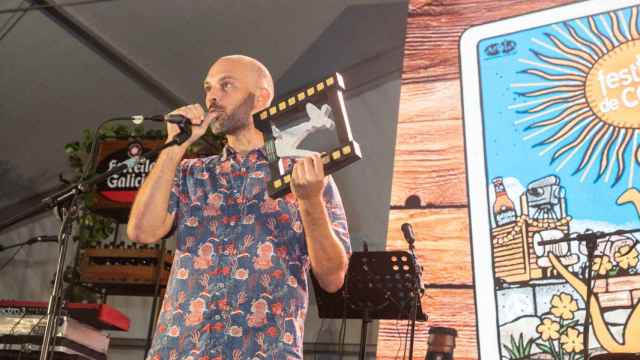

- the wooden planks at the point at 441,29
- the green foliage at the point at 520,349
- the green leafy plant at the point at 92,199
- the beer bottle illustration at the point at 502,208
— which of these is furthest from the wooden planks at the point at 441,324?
the green leafy plant at the point at 92,199

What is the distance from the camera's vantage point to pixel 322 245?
1.76 m

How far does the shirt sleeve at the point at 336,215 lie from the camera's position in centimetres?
188

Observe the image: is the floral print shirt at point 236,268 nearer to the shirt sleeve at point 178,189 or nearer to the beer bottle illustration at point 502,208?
the shirt sleeve at point 178,189

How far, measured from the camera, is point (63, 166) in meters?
5.43

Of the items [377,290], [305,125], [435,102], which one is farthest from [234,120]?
[435,102]

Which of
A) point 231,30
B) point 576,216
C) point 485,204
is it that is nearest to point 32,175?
point 231,30

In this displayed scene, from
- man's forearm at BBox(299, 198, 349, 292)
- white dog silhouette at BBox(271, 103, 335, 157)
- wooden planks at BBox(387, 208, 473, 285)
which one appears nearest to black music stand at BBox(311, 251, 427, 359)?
wooden planks at BBox(387, 208, 473, 285)

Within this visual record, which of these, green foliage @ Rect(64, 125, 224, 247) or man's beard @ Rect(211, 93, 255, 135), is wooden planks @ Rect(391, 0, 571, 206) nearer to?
green foliage @ Rect(64, 125, 224, 247)

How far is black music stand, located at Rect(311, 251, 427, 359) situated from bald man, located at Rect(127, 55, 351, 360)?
1108 mm

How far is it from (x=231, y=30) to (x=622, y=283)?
2.77 m

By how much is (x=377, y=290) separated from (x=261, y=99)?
4.30 feet

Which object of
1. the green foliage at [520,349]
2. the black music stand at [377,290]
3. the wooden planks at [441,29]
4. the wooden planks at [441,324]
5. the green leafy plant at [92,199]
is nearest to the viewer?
the black music stand at [377,290]

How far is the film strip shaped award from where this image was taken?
65.4 inches

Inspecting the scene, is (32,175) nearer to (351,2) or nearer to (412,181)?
(351,2)
